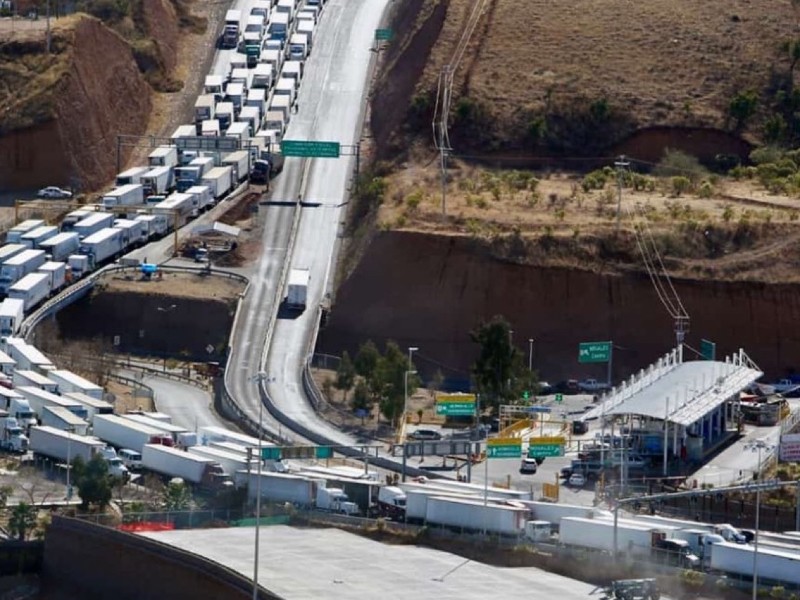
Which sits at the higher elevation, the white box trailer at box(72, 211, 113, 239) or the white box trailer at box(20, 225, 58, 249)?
the white box trailer at box(72, 211, 113, 239)

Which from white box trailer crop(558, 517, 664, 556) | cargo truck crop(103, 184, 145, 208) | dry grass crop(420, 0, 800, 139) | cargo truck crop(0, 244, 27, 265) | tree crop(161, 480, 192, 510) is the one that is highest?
dry grass crop(420, 0, 800, 139)

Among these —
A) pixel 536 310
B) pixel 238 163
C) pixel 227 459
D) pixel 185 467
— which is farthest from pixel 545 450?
pixel 238 163

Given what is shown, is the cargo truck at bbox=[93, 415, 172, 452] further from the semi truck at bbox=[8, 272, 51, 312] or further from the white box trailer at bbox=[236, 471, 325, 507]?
the semi truck at bbox=[8, 272, 51, 312]

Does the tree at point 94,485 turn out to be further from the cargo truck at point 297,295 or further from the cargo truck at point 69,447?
the cargo truck at point 297,295

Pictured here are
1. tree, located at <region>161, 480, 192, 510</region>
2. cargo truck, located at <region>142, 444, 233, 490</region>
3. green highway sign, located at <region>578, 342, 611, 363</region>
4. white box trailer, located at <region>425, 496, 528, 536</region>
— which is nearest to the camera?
white box trailer, located at <region>425, 496, 528, 536</region>

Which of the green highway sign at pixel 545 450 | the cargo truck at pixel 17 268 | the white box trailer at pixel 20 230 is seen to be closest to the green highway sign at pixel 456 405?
the green highway sign at pixel 545 450

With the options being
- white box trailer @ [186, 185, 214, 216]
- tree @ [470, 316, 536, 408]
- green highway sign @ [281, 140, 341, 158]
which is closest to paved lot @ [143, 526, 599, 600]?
tree @ [470, 316, 536, 408]
